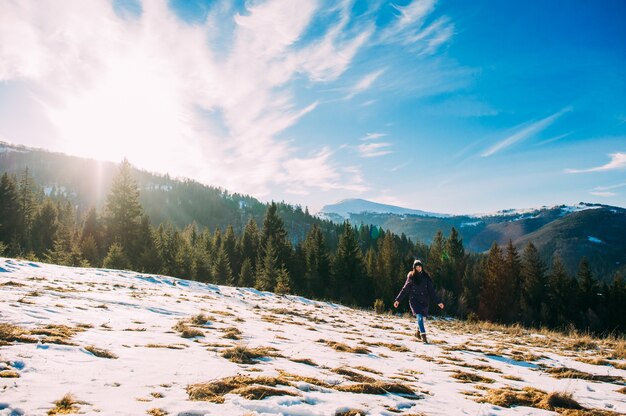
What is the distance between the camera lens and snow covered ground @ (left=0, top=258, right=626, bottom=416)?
3.93 m

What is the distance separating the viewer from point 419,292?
503 inches

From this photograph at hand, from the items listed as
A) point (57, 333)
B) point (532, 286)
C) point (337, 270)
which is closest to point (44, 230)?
point (337, 270)

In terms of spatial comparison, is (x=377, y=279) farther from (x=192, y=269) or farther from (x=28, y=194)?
(x=28, y=194)

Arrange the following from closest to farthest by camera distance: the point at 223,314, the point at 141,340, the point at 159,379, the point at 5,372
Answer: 1. the point at 5,372
2. the point at 159,379
3. the point at 141,340
4. the point at 223,314

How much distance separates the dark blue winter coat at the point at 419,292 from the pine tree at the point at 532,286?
174ft

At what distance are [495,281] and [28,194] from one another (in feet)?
260

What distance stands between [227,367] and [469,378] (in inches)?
193

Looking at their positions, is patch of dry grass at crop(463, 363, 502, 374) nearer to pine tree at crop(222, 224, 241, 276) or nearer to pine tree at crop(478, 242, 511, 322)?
pine tree at crop(478, 242, 511, 322)

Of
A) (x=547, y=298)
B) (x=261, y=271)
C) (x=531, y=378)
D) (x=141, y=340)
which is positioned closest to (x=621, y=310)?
(x=547, y=298)

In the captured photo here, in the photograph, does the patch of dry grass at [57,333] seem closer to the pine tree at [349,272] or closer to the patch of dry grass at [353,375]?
the patch of dry grass at [353,375]

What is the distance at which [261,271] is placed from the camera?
150 ft

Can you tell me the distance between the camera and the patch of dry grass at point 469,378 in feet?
22.0

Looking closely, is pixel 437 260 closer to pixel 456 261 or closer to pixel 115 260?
pixel 456 261

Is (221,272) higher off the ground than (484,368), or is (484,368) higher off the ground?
(484,368)
